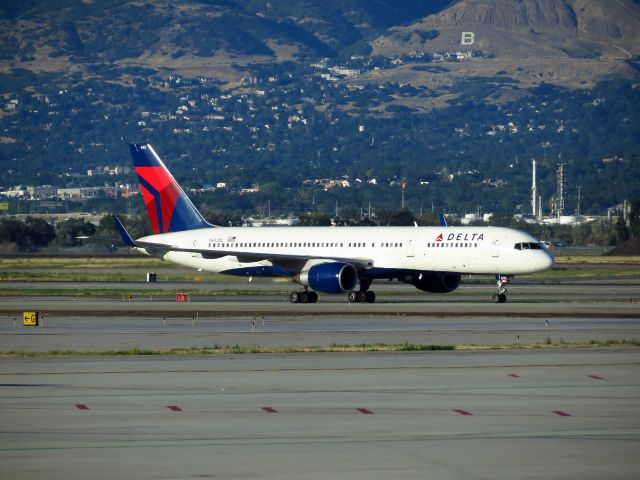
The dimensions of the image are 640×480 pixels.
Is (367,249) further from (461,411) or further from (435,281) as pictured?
(461,411)

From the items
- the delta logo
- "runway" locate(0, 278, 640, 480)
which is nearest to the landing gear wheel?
the delta logo

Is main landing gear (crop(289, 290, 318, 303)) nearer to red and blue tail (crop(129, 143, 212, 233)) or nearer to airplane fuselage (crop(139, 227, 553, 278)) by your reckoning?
airplane fuselage (crop(139, 227, 553, 278))

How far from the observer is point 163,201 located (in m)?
77.8

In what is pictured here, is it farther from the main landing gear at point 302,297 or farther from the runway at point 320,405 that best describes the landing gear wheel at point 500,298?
the runway at point 320,405

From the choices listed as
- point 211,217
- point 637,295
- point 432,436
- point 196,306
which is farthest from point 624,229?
point 432,436

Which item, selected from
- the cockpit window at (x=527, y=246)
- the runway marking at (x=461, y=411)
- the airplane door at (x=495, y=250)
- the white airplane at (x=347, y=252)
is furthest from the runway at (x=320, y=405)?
the white airplane at (x=347, y=252)

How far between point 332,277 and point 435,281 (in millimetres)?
5750

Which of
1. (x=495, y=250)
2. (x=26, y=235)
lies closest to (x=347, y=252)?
(x=495, y=250)

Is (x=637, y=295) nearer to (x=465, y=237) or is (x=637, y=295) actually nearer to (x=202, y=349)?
(x=465, y=237)

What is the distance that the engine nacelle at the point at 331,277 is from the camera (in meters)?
64.8

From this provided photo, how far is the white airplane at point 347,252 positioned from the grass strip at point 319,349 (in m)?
23.3

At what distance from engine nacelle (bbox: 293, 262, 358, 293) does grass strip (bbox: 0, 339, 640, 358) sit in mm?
23964

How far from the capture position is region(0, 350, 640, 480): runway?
2078 centimetres

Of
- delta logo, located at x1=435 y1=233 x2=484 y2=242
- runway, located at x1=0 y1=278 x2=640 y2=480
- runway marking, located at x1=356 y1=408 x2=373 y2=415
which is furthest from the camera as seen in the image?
delta logo, located at x1=435 y1=233 x2=484 y2=242
